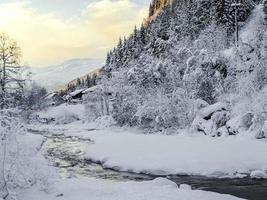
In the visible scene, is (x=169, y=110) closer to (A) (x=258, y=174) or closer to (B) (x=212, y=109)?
(B) (x=212, y=109)

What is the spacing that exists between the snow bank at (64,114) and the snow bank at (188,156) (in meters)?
71.3

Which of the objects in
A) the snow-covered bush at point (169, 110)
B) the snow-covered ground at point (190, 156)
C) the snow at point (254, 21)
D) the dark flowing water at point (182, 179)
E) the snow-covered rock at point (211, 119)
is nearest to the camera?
the dark flowing water at point (182, 179)

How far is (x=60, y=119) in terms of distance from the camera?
355ft

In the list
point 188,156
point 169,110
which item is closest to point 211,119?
point 169,110

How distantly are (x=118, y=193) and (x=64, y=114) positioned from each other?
9403 cm

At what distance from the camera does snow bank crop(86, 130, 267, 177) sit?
24430 mm

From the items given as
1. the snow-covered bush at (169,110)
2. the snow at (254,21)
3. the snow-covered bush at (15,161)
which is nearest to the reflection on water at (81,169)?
the snow-covered bush at (15,161)

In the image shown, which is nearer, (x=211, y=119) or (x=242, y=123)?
(x=242, y=123)

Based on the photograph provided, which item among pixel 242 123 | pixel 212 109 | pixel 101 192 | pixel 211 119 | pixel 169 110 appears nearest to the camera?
pixel 101 192

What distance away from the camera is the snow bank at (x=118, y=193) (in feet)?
52.0

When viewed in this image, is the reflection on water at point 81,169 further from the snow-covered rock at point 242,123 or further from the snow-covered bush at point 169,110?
the snow-covered bush at point 169,110

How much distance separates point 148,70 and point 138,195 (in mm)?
40479

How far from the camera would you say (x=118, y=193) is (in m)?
16.6

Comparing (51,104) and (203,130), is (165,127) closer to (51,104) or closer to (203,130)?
(203,130)
